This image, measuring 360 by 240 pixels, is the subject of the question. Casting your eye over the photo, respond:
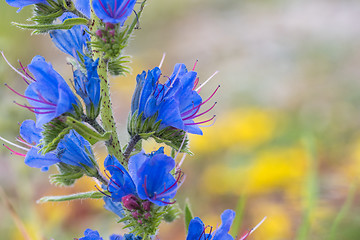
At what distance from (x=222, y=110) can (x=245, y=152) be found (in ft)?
9.83

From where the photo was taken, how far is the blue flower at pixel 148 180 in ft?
5.37

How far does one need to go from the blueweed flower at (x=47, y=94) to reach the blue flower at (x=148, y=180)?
0.24 metres

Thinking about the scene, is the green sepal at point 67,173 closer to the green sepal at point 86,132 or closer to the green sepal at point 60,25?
the green sepal at point 86,132

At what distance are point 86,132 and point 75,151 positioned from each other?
17 centimetres

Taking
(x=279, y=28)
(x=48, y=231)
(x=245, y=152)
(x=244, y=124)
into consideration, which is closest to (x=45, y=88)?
(x=48, y=231)

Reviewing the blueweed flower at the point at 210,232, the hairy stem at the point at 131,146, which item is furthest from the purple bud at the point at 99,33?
the blueweed flower at the point at 210,232

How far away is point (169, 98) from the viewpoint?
176cm

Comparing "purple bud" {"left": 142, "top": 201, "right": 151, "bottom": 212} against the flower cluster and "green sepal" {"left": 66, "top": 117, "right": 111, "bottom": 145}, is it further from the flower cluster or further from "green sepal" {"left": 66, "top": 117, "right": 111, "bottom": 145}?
"green sepal" {"left": 66, "top": 117, "right": 111, "bottom": 145}

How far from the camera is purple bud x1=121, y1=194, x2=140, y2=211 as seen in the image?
1.70 metres

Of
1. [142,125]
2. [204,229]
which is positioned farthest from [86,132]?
[204,229]

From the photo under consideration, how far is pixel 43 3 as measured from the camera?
1.78 meters

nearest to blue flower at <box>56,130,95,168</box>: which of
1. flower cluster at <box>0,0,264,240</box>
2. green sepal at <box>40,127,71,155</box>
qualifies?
flower cluster at <box>0,0,264,240</box>

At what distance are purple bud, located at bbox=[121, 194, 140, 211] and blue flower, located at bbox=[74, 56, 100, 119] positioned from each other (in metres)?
0.33

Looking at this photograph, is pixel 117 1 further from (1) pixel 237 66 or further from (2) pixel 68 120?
(1) pixel 237 66
